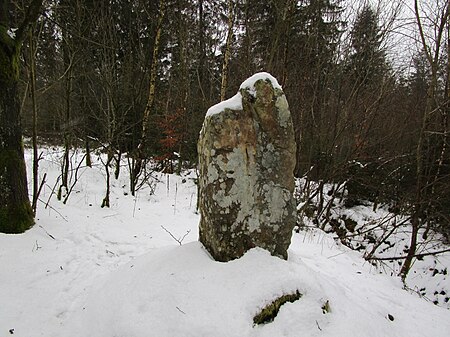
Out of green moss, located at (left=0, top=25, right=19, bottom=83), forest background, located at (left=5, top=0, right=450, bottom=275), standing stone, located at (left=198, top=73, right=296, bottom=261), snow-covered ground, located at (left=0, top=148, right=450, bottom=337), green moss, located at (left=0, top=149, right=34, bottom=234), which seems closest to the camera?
snow-covered ground, located at (left=0, top=148, right=450, bottom=337)

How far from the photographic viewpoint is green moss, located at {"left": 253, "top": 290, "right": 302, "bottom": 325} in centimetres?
221

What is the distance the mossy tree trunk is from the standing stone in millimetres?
2561

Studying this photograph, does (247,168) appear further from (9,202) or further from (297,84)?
(297,84)

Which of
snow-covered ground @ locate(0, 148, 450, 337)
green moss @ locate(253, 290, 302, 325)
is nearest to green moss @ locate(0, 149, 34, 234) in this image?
snow-covered ground @ locate(0, 148, 450, 337)

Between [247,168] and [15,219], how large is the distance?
3.08m

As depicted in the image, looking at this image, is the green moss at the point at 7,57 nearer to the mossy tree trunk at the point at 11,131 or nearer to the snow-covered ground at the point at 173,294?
the mossy tree trunk at the point at 11,131

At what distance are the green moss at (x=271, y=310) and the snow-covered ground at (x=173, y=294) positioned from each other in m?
0.04

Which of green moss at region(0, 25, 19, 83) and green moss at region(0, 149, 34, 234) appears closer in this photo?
green moss at region(0, 25, 19, 83)

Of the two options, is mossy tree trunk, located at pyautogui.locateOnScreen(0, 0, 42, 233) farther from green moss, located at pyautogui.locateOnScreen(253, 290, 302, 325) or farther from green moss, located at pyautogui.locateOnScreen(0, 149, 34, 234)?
green moss, located at pyautogui.locateOnScreen(253, 290, 302, 325)

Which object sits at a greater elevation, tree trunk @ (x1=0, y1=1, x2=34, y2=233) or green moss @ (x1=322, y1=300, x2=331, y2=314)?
tree trunk @ (x1=0, y1=1, x2=34, y2=233)

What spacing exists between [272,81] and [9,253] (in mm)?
3390

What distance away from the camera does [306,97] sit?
809 centimetres

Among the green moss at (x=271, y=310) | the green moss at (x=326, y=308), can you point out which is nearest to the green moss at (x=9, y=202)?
the green moss at (x=271, y=310)

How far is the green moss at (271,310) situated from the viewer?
7.23 ft
